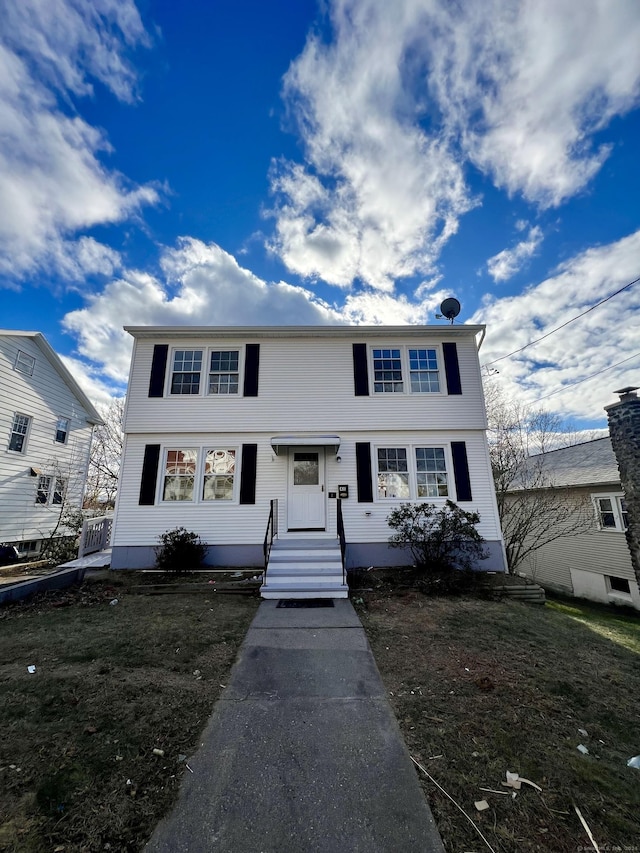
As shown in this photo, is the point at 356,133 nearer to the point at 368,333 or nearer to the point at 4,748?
the point at 368,333

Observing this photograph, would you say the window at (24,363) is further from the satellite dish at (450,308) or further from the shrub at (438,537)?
the satellite dish at (450,308)

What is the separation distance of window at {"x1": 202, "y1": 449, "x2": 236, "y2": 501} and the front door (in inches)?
62.7

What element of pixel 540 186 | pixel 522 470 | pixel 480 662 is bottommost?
pixel 480 662

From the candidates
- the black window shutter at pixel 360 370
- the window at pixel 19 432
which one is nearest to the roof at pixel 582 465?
the black window shutter at pixel 360 370

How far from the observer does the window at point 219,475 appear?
8.77m

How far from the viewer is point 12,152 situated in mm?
8086

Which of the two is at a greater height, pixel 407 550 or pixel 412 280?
pixel 412 280

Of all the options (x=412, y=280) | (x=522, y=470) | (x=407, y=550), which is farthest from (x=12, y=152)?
(x=522, y=470)

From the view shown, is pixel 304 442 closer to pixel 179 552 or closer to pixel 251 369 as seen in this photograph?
pixel 251 369

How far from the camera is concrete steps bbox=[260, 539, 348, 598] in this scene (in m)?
6.44

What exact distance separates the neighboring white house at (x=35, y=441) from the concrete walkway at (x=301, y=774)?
12.0m

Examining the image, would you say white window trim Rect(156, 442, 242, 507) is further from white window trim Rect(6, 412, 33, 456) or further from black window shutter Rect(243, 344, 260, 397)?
white window trim Rect(6, 412, 33, 456)

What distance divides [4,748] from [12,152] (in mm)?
11828

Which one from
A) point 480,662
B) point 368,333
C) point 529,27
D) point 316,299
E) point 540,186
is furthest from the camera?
point 316,299
